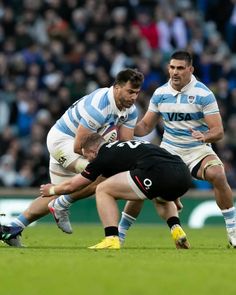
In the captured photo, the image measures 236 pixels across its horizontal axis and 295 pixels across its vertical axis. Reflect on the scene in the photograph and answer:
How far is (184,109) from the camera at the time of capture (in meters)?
12.9

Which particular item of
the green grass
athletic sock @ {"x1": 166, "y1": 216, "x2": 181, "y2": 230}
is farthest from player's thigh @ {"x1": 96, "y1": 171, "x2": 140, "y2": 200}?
athletic sock @ {"x1": 166, "y1": 216, "x2": 181, "y2": 230}

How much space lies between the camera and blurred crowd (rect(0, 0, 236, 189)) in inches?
856

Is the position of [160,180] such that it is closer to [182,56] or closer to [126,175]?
[126,175]

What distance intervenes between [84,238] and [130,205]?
2.31 meters

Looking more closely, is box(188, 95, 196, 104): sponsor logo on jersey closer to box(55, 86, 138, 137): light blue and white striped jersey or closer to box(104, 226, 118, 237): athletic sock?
box(55, 86, 138, 137): light blue and white striped jersey

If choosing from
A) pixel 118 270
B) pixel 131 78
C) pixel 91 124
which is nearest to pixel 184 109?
pixel 131 78

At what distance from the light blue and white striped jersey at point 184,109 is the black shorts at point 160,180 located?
1462 millimetres

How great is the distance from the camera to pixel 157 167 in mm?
11422

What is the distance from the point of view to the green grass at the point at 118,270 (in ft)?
25.7

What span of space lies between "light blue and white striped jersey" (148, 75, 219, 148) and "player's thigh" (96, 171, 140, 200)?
1698 millimetres

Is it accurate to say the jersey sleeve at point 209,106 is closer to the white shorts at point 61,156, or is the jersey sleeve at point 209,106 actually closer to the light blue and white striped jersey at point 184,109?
the light blue and white striped jersey at point 184,109

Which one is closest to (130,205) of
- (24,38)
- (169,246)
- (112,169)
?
(169,246)

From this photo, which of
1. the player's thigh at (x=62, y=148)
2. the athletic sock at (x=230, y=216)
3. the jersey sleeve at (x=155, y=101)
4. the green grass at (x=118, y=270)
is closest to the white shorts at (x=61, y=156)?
the player's thigh at (x=62, y=148)

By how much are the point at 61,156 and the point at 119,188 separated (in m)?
1.81
